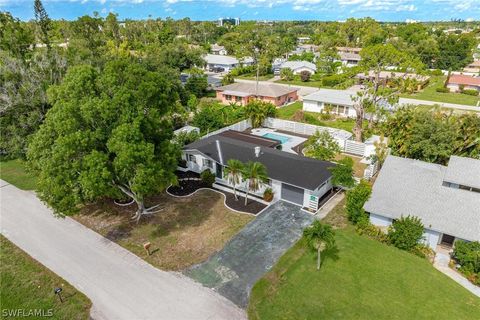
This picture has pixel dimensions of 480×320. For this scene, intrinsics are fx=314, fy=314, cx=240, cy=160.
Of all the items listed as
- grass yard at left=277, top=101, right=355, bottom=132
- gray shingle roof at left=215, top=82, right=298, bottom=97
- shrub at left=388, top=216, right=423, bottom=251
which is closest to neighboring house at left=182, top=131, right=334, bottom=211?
shrub at left=388, top=216, right=423, bottom=251

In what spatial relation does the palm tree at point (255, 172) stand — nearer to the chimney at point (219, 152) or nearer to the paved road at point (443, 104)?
the chimney at point (219, 152)

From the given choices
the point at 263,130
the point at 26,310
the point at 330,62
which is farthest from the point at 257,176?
the point at 330,62

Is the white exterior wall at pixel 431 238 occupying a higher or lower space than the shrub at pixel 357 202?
lower

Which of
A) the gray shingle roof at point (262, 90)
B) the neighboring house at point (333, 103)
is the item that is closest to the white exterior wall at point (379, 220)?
the neighboring house at point (333, 103)

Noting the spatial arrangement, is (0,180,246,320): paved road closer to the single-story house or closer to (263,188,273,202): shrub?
(263,188,273,202): shrub

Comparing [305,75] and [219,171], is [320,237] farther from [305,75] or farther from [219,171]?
[305,75]

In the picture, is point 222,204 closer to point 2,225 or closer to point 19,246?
point 19,246
